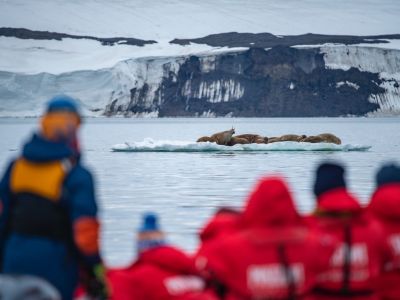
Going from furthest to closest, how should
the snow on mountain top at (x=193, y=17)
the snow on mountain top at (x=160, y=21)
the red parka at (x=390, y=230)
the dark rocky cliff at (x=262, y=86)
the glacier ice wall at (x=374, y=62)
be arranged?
the snow on mountain top at (x=193, y=17) → the snow on mountain top at (x=160, y=21) → the dark rocky cliff at (x=262, y=86) → the glacier ice wall at (x=374, y=62) → the red parka at (x=390, y=230)

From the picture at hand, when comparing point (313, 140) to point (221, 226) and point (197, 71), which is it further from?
point (197, 71)

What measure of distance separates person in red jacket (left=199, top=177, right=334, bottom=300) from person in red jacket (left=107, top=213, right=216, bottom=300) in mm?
168

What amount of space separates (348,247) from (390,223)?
478 mm

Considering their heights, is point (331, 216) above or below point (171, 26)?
below

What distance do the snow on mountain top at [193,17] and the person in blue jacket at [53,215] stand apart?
106 m

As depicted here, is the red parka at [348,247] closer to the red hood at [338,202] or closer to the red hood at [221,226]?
the red hood at [338,202]

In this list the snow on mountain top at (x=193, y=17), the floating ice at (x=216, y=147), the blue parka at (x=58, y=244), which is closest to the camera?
the blue parka at (x=58, y=244)

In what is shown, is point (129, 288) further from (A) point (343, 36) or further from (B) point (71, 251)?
(A) point (343, 36)

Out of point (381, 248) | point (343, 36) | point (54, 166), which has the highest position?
point (343, 36)

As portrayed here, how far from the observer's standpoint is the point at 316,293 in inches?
144

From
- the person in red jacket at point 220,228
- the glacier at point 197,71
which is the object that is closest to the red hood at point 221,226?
the person in red jacket at point 220,228

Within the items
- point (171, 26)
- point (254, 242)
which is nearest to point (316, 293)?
point (254, 242)

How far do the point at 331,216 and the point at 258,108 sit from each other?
8024 centimetres

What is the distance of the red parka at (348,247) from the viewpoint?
11.7ft
